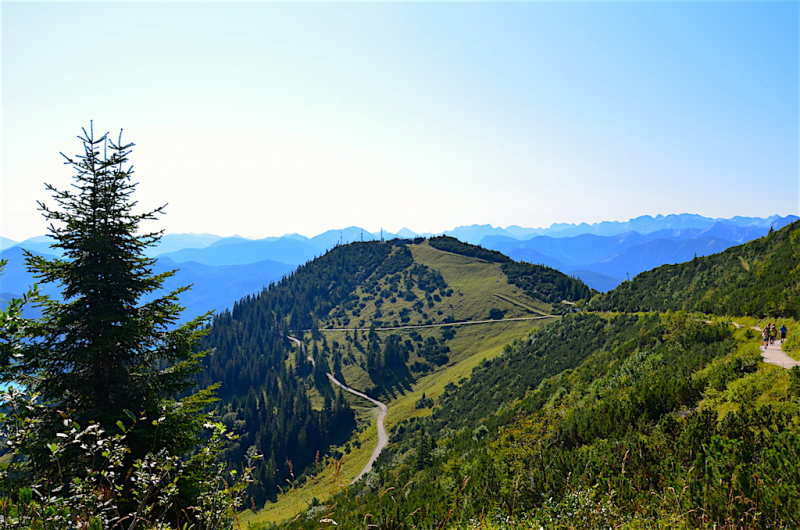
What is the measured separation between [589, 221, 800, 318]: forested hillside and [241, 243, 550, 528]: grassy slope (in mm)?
35939

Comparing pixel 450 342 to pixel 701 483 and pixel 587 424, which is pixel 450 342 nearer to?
pixel 587 424

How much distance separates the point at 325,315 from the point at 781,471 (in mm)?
189368

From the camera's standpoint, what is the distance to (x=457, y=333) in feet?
446

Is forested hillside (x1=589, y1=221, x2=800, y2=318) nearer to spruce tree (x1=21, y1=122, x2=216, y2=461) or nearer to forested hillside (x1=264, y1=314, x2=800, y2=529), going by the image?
forested hillside (x1=264, y1=314, x2=800, y2=529)

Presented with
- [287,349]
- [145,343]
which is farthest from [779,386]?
[287,349]

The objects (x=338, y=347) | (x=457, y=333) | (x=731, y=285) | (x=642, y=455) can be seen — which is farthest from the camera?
(x=338, y=347)

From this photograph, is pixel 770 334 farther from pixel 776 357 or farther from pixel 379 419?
pixel 379 419

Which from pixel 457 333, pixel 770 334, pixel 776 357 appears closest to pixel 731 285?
pixel 770 334

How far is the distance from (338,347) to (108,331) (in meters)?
140

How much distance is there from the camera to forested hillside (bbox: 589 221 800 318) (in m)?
30.3

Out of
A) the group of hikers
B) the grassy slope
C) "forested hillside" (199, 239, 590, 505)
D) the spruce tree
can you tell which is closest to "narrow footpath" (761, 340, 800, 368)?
the group of hikers

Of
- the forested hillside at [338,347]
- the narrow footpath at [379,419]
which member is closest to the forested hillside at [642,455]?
the narrow footpath at [379,419]

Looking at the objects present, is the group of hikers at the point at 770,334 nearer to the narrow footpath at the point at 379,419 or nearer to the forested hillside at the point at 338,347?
the narrow footpath at the point at 379,419

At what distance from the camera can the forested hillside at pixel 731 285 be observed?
30266mm
